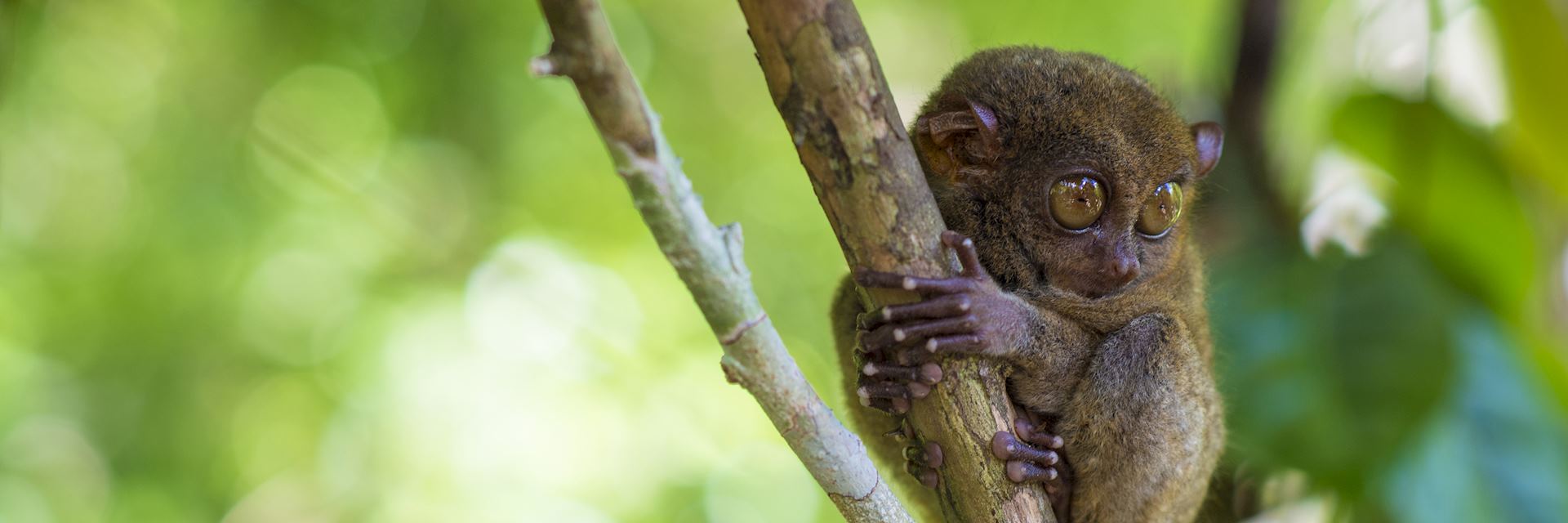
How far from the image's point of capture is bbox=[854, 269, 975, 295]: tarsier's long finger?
6.16 ft

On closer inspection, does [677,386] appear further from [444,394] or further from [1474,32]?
[1474,32]

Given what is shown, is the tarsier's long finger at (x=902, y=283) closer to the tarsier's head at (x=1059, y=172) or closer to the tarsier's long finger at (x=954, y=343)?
the tarsier's long finger at (x=954, y=343)

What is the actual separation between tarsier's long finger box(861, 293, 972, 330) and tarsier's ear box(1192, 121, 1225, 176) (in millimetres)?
1197

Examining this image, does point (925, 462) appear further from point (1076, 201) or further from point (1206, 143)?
point (1206, 143)

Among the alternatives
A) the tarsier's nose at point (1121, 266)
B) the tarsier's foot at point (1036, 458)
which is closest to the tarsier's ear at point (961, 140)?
the tarsier's nose at point (1121, 266)

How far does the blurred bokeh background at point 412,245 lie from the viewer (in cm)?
590

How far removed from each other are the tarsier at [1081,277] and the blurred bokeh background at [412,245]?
2624 mm

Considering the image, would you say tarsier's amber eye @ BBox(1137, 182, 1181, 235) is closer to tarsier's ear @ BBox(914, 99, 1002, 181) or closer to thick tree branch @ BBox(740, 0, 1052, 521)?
tarsier's ear @ BBox(914, 99, 1002, 181)

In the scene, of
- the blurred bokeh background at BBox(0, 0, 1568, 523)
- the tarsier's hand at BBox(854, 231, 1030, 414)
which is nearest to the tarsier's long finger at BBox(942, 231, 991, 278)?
the tarsier's hand at BBox(854, 231, 1030, 414)

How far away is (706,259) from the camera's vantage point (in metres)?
1.49

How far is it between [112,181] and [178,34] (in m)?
0.93

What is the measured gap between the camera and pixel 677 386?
644 centimetres

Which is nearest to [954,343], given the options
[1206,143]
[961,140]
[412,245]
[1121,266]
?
[1121,266]

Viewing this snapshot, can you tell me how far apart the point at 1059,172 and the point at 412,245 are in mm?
4905
